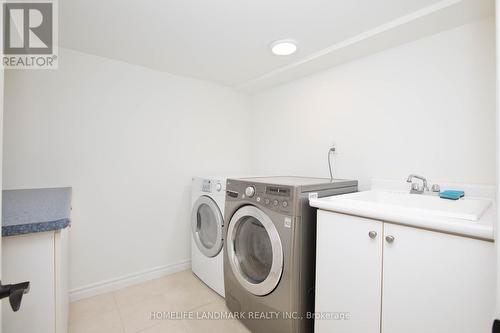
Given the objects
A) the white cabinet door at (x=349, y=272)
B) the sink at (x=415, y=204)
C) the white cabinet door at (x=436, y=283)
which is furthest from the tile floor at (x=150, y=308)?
the sink at (x=415, y=204)

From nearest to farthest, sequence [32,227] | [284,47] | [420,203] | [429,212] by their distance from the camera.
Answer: [32,227]
[429,212]
[420,203]
[284,47]

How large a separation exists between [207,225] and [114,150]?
42.0 inches

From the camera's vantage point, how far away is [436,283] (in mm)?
902

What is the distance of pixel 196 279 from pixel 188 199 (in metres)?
0.79

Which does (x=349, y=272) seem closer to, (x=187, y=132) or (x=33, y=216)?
(x=33, y=216)

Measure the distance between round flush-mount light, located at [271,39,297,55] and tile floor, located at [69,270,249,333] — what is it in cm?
207

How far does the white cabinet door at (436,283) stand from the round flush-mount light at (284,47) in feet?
4.69

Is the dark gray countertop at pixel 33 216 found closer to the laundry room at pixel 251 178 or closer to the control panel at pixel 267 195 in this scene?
the laundry room at pixel 251 178

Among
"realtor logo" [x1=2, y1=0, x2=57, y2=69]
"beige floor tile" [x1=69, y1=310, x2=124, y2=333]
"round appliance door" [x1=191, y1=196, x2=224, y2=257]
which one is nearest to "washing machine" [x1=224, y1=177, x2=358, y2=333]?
"round appliance door" [x1=191, y1=196, x2=224, y2=257]

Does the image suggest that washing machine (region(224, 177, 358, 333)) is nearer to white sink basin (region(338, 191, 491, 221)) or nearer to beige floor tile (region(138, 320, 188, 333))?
white sink basin (region(338, 191, 491, 221))

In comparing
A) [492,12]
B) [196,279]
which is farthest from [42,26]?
[492,12]

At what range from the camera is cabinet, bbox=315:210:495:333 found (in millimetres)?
839

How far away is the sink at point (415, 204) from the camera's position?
0.95 meters

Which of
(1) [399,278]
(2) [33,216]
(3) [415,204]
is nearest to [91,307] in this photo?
(2) [33,216]
